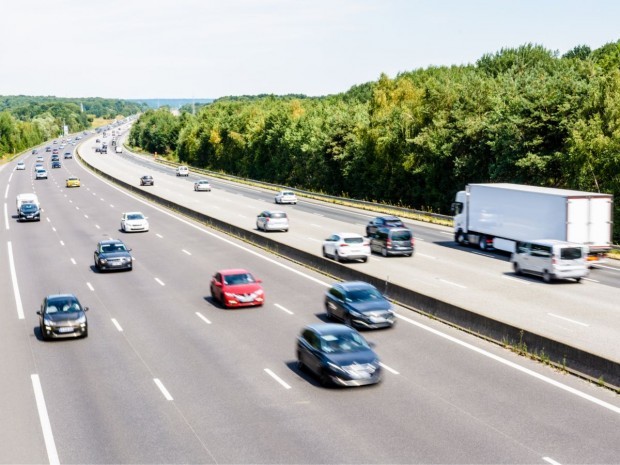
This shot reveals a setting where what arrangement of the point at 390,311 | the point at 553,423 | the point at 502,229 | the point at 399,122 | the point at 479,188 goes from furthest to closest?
the point at 399,122 < the point at 479,188 < the point at 502,229 < the point at 390,311 < the point at 553,423

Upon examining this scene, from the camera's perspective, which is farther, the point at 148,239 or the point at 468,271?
the point at 148,239

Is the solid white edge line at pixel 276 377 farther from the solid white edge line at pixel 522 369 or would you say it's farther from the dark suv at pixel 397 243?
the dark suv at pixel 397 243

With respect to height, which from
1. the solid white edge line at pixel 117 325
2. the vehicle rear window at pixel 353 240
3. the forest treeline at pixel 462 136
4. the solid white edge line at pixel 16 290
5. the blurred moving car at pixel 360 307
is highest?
the forest treeline at pixel 462 136

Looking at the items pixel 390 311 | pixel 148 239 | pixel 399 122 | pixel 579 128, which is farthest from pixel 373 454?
pixel 399 122

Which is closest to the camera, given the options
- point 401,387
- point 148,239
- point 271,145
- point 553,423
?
point 553,423

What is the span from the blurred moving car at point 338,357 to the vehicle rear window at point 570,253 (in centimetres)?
1758

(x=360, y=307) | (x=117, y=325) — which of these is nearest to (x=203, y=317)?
(x=117, y=325)

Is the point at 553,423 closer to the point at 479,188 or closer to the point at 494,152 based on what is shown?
the point at 479,188

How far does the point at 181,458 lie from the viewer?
15070mm

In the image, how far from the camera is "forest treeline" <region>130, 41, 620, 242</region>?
5812 centimetres

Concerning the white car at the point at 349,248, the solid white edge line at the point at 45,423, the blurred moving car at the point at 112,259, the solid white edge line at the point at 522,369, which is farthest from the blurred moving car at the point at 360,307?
the blurred moving car at the point at 112,259

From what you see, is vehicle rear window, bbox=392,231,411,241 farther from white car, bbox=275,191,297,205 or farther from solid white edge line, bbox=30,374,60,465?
white car, bbox=275,191,297,205

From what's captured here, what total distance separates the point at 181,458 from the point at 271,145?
118681 mm

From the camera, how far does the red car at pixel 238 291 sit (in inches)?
1191
